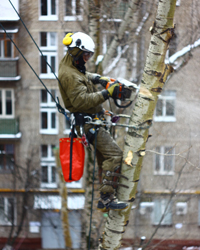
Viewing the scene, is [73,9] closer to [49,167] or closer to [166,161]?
[166,161]

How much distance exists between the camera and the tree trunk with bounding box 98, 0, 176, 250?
2.77 metres

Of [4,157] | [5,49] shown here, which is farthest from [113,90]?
[5,49]

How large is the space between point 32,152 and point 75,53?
10853 millimetres

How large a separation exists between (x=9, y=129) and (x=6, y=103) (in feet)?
4.48

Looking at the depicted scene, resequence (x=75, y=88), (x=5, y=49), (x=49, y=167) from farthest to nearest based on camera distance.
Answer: (x=49, y=167) < (x=5, y=49) < (x=75, y=88)

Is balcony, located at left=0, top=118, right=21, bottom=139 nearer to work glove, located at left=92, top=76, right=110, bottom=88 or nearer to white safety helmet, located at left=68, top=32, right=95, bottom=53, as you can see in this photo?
work glove, located at left=92, top=76, right=110, bottom=88

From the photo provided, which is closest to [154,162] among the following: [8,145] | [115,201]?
[8,145]

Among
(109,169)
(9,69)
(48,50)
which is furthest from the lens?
(9,69)

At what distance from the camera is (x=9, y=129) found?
15.3 m

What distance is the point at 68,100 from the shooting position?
3.29 metres

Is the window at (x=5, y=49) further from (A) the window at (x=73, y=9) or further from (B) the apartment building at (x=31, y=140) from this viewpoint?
(A) the window at (x=73, y=9)

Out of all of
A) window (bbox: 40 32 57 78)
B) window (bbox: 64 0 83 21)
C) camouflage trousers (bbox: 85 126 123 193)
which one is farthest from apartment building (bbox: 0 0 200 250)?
camouflage trousers (bbox: 85 126 123 193)

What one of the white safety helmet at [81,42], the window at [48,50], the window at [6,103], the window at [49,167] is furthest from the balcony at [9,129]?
the white safety helmet at [81,42]

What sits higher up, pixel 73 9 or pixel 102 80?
pixel 73 9
